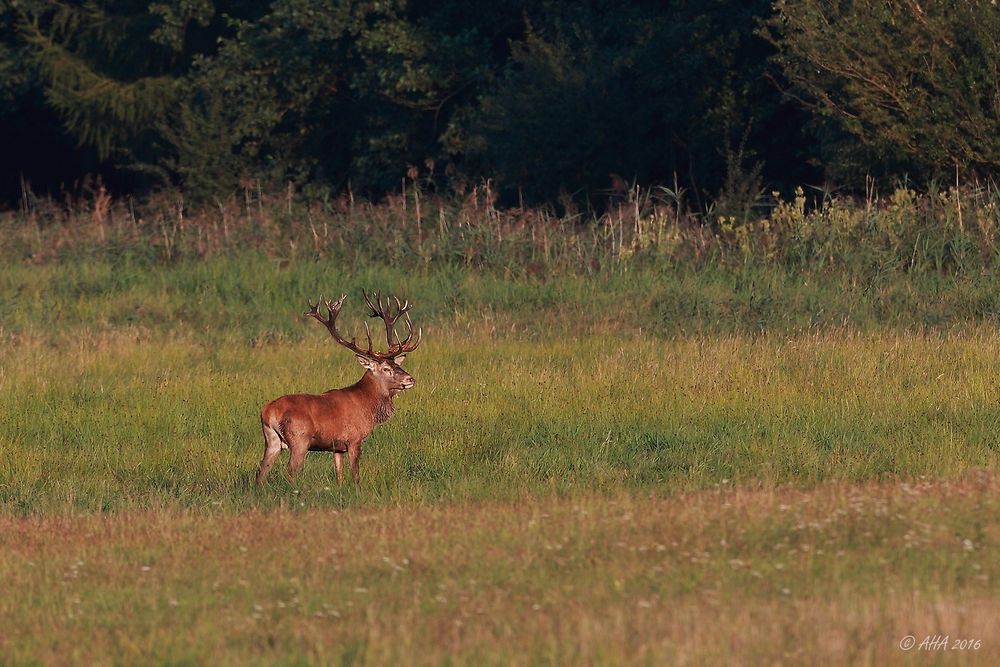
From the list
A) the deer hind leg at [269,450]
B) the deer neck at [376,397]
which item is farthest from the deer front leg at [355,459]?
the deer hind leg at [269,450]

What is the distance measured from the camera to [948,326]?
18.1 metres

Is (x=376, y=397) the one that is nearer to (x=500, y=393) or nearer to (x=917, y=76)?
(x=500, y=393)

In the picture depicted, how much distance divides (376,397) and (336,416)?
52 cm

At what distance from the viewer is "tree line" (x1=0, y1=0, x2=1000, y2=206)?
2522 centimetres

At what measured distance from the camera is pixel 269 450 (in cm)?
1158

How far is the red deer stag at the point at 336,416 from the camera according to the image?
11432 millimetres

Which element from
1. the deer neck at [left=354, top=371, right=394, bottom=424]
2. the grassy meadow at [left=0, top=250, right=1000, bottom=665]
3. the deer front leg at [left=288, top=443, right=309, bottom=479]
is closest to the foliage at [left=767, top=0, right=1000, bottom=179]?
the grassy meadow at [left=0, top=250, right=1000, bottom=665]

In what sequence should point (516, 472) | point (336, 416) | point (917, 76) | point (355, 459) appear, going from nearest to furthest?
point (336, 416)
point (355, 459)
point (516, 472)
point (917, 76)

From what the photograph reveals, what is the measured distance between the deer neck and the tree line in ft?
43.7

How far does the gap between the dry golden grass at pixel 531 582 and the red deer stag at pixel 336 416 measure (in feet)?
3.78

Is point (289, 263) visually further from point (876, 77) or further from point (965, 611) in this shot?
point (965, 611)

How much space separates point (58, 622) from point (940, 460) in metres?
6.72

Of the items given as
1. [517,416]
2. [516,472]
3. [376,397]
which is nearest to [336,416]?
[376,397]

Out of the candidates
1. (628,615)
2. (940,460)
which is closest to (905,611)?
(628,615)
